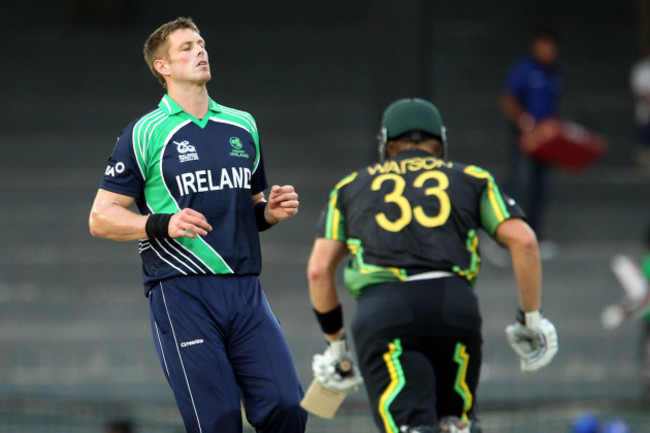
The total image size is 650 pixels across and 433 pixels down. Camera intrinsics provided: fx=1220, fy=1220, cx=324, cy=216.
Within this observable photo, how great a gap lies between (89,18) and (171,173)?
13137 millimetres

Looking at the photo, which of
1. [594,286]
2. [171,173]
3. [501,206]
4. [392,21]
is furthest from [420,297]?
[594,286]

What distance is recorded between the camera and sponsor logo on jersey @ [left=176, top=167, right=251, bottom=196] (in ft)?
15.7

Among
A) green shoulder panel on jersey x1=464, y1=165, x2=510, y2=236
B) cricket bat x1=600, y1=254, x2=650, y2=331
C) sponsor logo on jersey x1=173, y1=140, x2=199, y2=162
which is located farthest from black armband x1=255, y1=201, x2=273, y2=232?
cricket bat x1=600, y1=254, x2=650, y2=331

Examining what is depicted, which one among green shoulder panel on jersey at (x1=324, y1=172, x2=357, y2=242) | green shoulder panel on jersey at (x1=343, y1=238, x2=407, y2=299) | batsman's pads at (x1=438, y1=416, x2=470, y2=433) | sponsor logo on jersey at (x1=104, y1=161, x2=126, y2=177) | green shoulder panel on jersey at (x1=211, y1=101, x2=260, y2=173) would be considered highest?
green shoulder panel on jersey at (x1=211, y1=101, x2=260, y2=173)

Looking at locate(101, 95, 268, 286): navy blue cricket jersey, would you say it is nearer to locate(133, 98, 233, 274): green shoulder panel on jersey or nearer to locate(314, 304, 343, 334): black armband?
locate(133, 98, 233, 274): green shoulder panel on jersey

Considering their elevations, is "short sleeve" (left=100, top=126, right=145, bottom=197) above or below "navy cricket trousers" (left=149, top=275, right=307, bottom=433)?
above

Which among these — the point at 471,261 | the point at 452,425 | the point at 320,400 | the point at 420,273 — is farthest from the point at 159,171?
the point at 452,425

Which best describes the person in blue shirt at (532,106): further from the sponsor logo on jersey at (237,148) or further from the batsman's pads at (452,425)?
the sponsor logo on jersey at (237,148)

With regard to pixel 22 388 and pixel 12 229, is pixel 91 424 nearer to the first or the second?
pixel 22 388

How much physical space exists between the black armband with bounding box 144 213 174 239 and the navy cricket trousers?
1.00 ft

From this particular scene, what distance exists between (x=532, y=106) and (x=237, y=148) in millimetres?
8259

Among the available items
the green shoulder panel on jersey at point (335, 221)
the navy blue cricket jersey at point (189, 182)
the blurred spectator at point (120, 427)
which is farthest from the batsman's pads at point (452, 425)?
the blurred spectator at point (120, 427)

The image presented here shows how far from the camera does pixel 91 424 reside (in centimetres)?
1023

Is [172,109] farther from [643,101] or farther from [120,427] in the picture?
[643,101]
